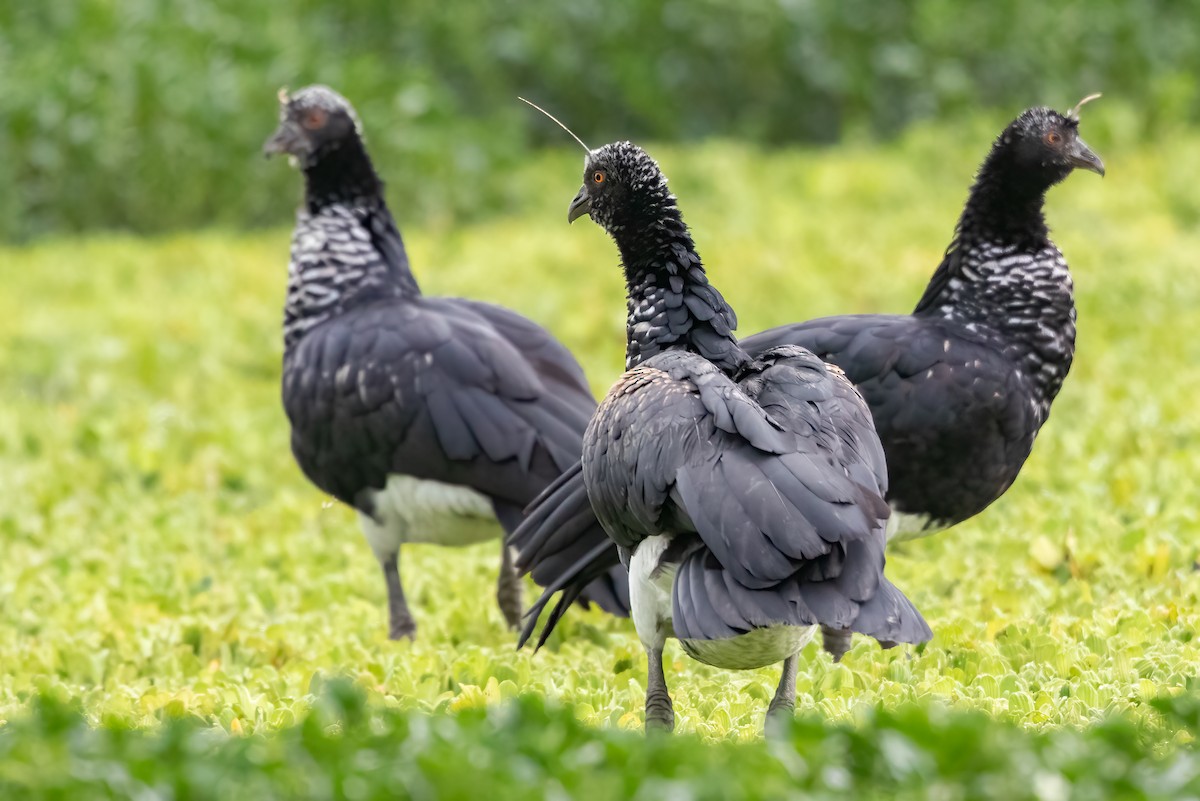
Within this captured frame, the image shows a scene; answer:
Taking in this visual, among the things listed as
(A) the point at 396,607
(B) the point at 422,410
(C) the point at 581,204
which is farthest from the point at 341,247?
(C) the point at 581,204

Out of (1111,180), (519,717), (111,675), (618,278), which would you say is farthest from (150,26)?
(519,717)

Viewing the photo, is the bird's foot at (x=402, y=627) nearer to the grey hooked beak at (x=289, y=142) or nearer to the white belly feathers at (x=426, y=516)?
the white belly feathers at (x=426, y=516)

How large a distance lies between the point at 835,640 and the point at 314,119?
303 centimetres

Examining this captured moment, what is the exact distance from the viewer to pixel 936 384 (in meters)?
5.44

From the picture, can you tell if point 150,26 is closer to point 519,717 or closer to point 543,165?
point 543,165

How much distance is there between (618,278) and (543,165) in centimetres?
446

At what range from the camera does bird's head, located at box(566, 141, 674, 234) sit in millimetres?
4770

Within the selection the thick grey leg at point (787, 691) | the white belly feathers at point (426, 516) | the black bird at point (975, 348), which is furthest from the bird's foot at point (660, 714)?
the white belly feathers at point (426, 516)

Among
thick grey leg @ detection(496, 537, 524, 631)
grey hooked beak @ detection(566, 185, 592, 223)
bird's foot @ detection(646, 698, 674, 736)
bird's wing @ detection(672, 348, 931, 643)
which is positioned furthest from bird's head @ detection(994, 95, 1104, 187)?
bird's foot @ detection(646, 698, 674, 736)

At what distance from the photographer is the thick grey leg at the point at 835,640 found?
572 cm

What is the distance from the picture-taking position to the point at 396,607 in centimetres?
631

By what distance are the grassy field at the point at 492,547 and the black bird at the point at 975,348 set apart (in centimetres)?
47

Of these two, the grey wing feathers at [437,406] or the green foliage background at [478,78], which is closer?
the grey wing feathers at [437,406]

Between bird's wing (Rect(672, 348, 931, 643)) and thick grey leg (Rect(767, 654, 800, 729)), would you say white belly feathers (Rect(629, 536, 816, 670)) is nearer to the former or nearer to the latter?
thick grey leg (Rect(767, 654, 800, 729))
